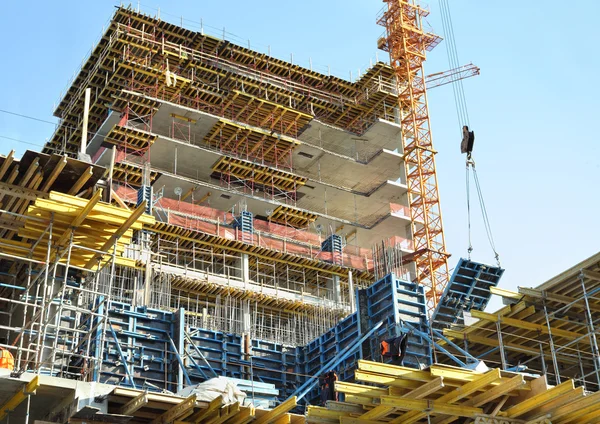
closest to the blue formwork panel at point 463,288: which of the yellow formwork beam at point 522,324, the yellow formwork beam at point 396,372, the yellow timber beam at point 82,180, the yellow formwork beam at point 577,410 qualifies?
the yellow formwork beam at point 522,324

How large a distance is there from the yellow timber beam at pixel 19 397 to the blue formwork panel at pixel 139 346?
350 inches

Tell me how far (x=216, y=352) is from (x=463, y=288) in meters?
10.5

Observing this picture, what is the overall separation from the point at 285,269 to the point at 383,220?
9963mm

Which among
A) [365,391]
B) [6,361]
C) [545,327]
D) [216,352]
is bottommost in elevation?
[365,391]

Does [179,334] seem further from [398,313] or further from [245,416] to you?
[245,416]

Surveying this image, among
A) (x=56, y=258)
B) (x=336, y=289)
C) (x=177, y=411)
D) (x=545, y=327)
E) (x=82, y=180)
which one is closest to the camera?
(x=177, y=411)

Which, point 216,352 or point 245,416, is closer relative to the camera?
point 245,416

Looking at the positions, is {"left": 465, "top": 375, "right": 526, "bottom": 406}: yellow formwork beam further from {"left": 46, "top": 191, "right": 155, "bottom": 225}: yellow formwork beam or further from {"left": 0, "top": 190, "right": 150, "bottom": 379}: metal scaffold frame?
{"left": 46, "top": 191, "right": 155, "bottom": 225}: yellow formwork beam

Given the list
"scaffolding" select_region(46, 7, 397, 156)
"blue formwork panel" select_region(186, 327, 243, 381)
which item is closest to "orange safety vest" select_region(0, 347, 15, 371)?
"blue formwork panel" select_region(186, 327, 243, 381)

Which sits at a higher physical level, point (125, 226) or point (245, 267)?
point (245, 267)

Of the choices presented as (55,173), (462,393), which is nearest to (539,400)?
(462,393)

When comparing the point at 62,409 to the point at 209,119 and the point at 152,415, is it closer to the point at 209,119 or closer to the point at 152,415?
the point at 152,415

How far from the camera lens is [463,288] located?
35.6 metres

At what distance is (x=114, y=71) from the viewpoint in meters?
53.8
